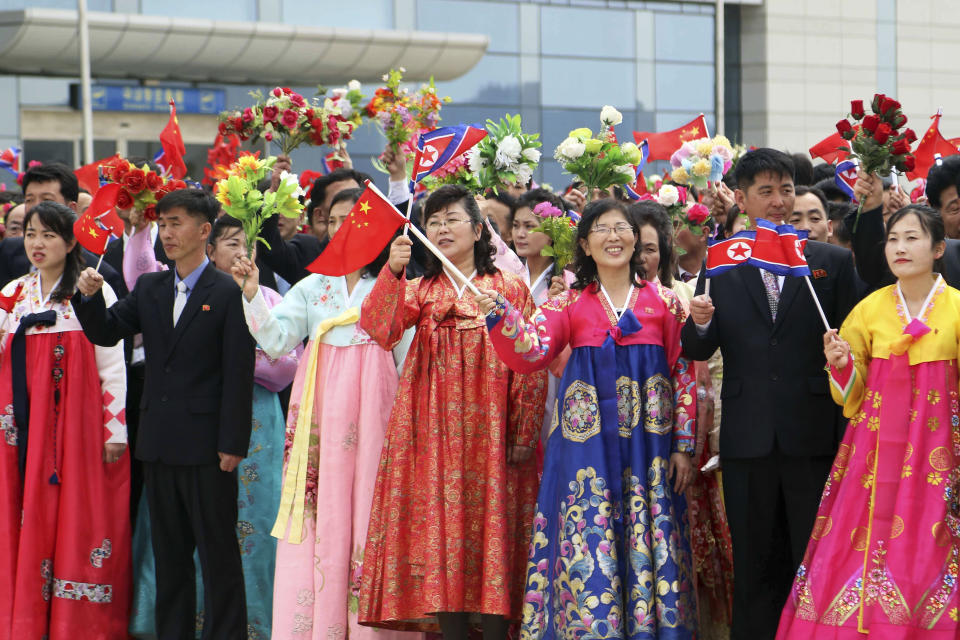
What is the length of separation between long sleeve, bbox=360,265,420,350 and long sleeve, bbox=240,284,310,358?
1.48ft

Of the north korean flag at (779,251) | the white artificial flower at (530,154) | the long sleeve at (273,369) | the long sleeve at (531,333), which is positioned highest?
the white artificial flower at (530,154)

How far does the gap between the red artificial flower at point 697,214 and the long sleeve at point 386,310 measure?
1859mm

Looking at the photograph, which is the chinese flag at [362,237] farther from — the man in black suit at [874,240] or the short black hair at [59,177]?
the short black hair at [59,177]

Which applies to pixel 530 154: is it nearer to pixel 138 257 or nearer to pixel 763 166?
pixel 763 166

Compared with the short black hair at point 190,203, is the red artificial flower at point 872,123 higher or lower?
higher

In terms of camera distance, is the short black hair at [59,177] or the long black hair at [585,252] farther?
A: the short black hair at [59,177]

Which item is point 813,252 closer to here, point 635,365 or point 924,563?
point 635,365

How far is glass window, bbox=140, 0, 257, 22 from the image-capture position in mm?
18812

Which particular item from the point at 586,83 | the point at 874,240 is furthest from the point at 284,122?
the point at 586,83

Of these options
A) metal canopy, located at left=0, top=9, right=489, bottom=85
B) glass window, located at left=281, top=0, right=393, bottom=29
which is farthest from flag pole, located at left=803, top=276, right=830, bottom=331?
glass window, located at left=281, top=0, right=393, bottom=29

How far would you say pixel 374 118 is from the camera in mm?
7207

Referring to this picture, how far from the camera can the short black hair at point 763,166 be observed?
514 cm

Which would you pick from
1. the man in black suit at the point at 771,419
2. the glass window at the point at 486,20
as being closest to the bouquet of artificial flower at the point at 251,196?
the man in black suit at the point at 771,419

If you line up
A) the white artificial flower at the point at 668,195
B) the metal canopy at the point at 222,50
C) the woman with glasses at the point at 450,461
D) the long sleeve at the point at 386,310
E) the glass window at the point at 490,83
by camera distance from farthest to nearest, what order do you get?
1. the glass window at the point at 490,83
2. the metal canopy at the point at 222,50
3. the white artificial flower at the point at 668,195
4. the long sleeve at the point at 386,310
5. the woman with glasses at the point at 450,461
